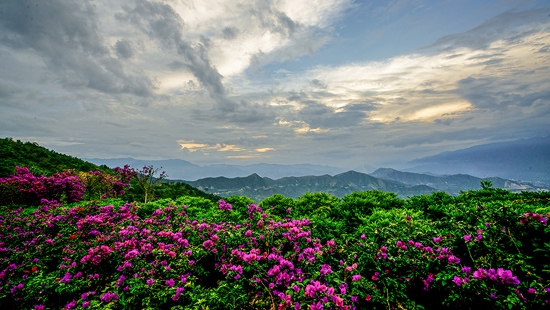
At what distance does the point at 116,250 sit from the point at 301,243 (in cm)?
381

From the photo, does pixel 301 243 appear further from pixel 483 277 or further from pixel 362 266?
pixel 483 277

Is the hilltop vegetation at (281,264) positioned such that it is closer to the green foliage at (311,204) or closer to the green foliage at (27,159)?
the green foliage at (311,204)

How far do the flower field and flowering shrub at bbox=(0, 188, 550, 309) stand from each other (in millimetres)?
19

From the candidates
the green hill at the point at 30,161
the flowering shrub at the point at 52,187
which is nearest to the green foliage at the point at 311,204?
the green hill at the point at 30,161

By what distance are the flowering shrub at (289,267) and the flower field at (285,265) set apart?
0.7 inches

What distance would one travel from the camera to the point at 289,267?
398cm

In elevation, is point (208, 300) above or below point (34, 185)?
below

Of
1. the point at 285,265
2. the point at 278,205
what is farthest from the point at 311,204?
the point at 285,265

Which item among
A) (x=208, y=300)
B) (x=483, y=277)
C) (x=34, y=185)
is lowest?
(x=208, y=300)

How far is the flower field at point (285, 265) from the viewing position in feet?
10.6

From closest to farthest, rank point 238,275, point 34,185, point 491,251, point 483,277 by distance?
point 483,277 < point 491,251 < point 238,275 < point 34,185

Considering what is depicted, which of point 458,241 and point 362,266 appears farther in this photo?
point 458,241

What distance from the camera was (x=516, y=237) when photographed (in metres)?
3.78

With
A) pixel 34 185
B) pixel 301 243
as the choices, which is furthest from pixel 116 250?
pixel 34 185
